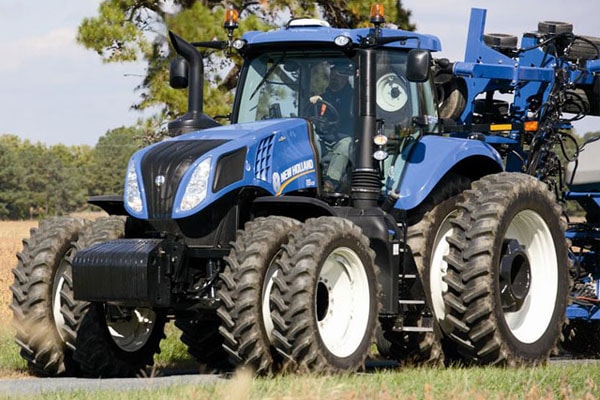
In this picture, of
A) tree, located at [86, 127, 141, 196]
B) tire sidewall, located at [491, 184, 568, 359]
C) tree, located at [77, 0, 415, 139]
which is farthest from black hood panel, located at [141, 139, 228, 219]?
tree, located at [86, 127, 141, 196]

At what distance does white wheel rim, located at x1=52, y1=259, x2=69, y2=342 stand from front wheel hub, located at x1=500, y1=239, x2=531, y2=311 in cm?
374

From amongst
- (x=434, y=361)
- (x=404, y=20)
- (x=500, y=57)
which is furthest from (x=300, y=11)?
(x=434, y=361)

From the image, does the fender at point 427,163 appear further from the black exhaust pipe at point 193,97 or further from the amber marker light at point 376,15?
the black exhaust pipe at point 193,97

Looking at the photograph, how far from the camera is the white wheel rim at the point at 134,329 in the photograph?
33.3 feet

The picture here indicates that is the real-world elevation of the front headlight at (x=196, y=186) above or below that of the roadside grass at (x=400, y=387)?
above

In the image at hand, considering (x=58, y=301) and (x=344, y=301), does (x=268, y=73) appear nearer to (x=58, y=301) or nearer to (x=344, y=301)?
(x=344, y=301)

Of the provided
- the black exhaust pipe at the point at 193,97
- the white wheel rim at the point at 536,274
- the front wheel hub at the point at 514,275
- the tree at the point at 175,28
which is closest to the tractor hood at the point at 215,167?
the black exhaust pipe at the point at 193,97

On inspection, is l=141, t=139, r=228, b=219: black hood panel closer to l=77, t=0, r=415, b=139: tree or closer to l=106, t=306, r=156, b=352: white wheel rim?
l=106, t=306, r=156, b=352: white wheel rim

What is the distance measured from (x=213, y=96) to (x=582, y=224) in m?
11.7

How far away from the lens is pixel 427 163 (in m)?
10.6

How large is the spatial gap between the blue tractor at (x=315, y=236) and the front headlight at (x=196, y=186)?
0.01m

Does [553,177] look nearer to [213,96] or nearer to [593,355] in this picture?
[593,355]

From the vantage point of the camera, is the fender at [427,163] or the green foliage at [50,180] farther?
the green foliage at [50,180]

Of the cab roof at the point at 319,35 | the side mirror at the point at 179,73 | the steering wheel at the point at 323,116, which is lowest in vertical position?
the steering wheel at the point at 323,116
